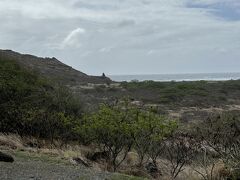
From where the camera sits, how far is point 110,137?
53.8ft

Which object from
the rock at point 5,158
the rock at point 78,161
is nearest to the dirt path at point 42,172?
the rock at point 5,158

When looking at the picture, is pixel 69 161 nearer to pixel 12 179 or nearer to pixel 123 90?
pixel 12 179

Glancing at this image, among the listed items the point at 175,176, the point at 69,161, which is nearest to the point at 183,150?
the point at 175,176

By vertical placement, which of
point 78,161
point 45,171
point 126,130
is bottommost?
point 78,161

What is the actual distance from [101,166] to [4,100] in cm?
616

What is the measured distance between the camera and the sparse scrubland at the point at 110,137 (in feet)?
48.9

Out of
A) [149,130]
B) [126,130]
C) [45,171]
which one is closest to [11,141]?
[126,130]

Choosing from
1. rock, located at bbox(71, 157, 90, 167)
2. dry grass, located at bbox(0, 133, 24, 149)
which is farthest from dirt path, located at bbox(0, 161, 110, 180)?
dry grass, located at bbox(0, 133, 24, 149)

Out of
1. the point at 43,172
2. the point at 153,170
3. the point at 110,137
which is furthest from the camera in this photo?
the point at 110,137

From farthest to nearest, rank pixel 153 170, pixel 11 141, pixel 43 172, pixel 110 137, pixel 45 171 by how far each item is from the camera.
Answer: pixel 11 141
pixel 110 137
pixel 153 170
pixel 45 171
pixel 43 172

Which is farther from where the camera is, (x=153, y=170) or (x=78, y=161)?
(x=153, y=170)

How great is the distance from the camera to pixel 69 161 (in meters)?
14.3

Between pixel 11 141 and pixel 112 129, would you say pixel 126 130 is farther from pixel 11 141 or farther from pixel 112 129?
pixel 11 141

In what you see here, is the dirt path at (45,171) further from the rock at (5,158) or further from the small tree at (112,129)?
the small tree at (112,129)
